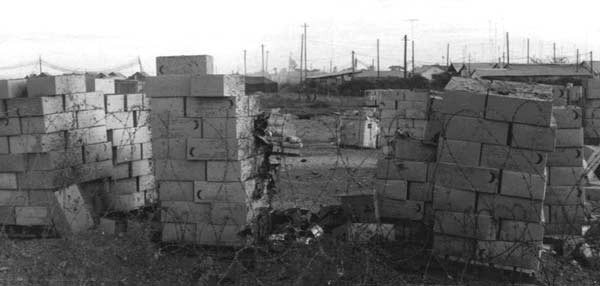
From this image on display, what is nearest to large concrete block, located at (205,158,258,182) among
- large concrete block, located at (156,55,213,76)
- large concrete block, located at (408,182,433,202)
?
large concrete block, located at (156,55,213,76)

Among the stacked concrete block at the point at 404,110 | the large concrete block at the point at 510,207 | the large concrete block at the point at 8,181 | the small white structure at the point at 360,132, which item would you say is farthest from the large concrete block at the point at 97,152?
the small white structure at the point at 360,132

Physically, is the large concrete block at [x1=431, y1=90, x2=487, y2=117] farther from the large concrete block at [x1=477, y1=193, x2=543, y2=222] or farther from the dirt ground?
the dirt ground

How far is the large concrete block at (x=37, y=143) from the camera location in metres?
7.90

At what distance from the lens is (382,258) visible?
21.7 ft

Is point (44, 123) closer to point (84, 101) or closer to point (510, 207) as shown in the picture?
point (84, 101)

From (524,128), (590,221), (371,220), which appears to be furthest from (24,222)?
(590,221)

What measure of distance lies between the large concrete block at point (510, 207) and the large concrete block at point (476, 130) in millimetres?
618

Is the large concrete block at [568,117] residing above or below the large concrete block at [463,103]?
below

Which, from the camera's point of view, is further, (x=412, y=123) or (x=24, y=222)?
(x=412, y=123)

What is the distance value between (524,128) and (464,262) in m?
1.60

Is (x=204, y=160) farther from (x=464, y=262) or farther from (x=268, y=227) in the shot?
(x=464, y=262)

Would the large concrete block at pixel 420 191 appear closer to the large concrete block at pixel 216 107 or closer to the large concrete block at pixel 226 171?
the large concrete block at pixel 226 171

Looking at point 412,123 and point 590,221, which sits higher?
point 412,123

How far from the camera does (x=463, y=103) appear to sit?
639 centimetres
